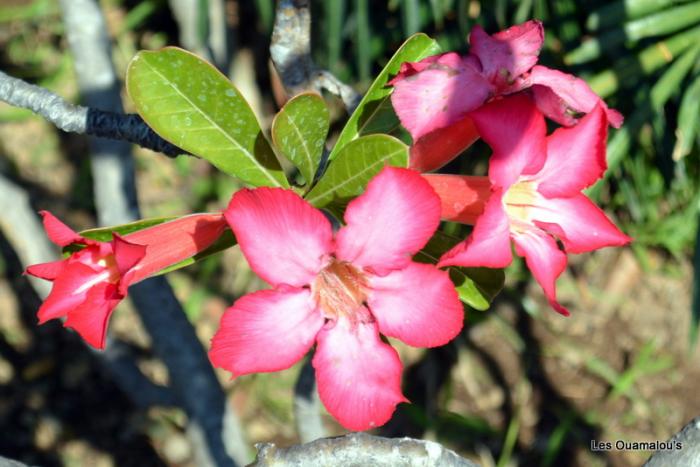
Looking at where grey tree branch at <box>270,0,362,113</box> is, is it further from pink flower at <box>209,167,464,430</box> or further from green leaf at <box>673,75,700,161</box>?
green leaf at <box>673,75,700,161</box>

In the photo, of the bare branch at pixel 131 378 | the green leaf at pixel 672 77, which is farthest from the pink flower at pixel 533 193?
the green leaf at pixel 672 77

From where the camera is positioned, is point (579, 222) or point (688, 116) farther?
point (688, 116)

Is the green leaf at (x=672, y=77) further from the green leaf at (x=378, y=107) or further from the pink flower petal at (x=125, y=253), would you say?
the pink flower petal at (x=125, y=253)

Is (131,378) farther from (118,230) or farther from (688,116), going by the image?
(688,116)

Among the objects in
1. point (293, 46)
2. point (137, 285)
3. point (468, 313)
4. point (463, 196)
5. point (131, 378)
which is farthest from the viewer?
point (468, 313)

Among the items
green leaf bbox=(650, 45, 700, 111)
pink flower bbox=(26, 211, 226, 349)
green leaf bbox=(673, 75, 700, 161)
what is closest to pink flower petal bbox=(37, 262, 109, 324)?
pink flower bbox=(26, 211, 226, 349)

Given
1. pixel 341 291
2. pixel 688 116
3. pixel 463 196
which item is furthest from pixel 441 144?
pixel 688 116
